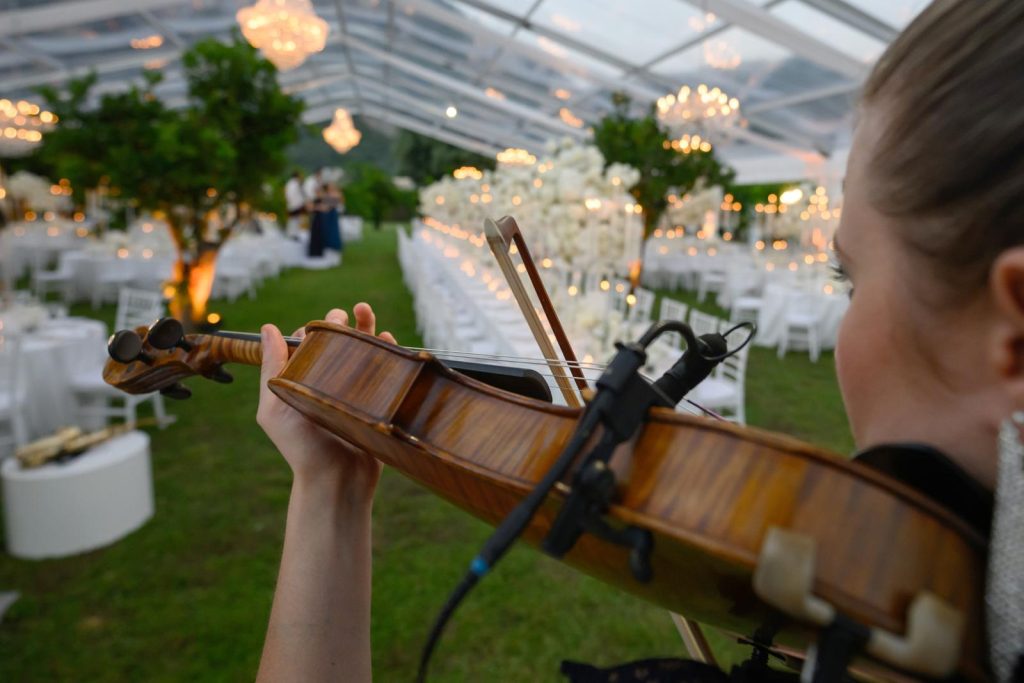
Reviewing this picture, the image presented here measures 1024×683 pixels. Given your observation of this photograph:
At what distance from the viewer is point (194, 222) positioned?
5.77 meters

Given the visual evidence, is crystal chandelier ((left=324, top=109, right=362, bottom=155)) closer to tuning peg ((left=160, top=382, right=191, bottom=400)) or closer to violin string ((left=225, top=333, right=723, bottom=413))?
tuning peg ((left=160, top=382, right=191, bottom=400))

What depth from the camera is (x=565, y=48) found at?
39.3 feet

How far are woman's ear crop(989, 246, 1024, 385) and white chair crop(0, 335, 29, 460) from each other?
16.2 ft

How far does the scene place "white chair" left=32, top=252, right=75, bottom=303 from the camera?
9688mm

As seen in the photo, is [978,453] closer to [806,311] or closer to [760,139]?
[806,311]

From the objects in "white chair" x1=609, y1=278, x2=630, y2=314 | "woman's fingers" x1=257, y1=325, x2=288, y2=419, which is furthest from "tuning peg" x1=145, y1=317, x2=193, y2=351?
"white chair" x1=609, y1=278, x2=630, y2=314

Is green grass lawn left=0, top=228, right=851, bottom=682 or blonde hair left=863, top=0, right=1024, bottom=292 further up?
blonde hair left=863, top=0, right=1024, bottom=292

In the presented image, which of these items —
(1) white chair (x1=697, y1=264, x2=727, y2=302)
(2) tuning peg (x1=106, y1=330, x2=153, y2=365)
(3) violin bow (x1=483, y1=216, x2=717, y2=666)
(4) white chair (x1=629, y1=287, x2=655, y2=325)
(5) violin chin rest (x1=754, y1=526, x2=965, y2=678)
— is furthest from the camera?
(1) white chair (x1=697, y1=264, x2=727, y2=302)

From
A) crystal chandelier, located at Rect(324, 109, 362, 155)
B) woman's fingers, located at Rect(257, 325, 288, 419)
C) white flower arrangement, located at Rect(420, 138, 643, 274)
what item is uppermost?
crystal chandelier, located at Rect(324, 109, 362, 155)

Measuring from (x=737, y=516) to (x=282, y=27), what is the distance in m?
8.86

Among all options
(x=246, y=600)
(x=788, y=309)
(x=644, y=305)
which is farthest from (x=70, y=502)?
(x=788, y=309)

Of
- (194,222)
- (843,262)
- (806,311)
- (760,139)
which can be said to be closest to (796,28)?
(806,311)

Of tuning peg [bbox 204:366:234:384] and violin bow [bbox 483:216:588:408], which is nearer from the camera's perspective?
violin bow [bbox 483:216:588:408]

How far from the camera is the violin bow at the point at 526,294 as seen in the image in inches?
39.8
